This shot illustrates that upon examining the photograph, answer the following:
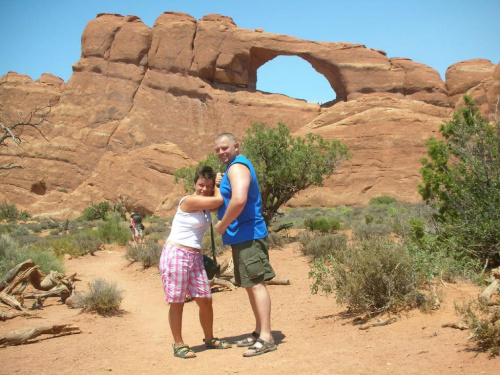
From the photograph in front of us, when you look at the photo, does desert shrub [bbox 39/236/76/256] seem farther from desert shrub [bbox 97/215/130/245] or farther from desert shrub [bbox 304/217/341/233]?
desert shrub [bbox 304/217/341/233]

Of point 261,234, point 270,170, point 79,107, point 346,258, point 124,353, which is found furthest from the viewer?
point 79,107

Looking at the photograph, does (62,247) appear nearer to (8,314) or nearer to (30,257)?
(30,257)

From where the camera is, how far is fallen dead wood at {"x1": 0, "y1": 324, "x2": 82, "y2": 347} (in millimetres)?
5578

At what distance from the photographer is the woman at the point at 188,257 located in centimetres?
473

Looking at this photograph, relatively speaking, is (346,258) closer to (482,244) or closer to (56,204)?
(482,244)

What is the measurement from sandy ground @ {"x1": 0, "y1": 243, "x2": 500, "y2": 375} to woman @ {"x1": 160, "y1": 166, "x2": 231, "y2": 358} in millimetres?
393

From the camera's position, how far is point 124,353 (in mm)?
5289

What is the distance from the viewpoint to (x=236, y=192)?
4.47 m

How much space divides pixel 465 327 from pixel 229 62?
1518 inches

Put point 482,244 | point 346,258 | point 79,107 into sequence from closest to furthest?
point 346,258 → point 482,244 → point 79,107

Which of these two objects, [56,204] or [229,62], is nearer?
[56,204]

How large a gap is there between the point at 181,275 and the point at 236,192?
3.26ft

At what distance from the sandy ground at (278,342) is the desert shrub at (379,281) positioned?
211mm

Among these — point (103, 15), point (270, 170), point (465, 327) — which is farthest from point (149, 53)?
point (465, 327)
